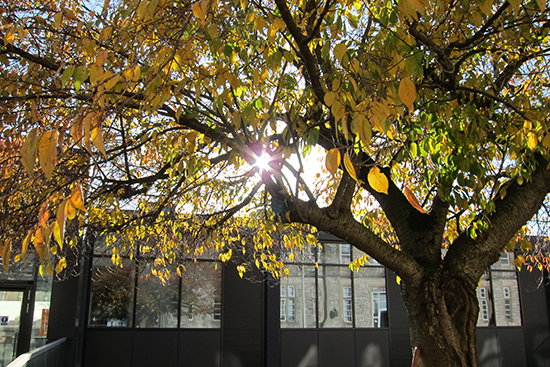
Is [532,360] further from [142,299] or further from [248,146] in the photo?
[248,146]

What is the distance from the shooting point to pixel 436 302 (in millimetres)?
4273

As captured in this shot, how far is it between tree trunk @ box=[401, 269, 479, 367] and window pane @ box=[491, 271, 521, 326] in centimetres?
1314

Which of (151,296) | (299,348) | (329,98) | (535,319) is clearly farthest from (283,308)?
(329,98)

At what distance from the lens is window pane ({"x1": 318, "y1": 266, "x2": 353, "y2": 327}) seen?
13914 millimetres

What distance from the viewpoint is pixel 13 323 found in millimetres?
9898

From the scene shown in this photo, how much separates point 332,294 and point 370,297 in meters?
1.25

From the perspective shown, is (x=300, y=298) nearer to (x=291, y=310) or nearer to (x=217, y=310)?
(x=291, y=310)

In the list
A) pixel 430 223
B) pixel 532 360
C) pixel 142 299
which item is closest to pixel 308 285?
pixel 142 299

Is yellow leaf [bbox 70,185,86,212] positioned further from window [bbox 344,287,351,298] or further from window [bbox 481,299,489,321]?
window [bbox 481,299,489,321]

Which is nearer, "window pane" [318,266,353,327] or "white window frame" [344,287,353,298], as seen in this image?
"window pane" [318,266,353,327]

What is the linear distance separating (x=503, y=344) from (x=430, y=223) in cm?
1320

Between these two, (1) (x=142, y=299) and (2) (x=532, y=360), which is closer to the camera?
(1) (x=142, y=299)

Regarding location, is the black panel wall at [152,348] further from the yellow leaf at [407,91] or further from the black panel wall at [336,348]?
the yellow leaf at [407,91]

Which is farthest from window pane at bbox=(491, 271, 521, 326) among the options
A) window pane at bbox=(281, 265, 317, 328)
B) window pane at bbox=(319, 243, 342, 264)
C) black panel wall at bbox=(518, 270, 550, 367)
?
window pane at bbox=(281, 265, 317, 328)
